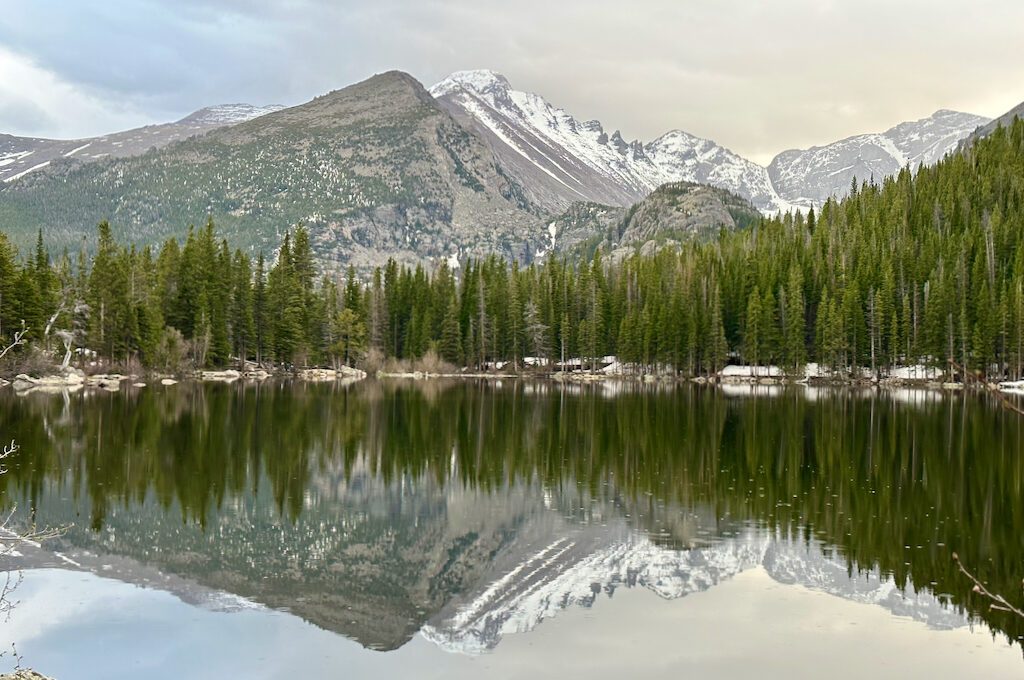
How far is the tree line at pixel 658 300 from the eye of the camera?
105062 millimetres

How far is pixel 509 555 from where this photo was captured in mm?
22391

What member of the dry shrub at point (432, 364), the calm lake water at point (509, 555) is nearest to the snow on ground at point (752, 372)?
the dry shrub at point (432, 364)

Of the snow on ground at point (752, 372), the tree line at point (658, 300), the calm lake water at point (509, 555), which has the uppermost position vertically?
the tree line at point (658, 300)

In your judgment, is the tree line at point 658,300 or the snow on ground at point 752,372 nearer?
the tree line at point 658,300

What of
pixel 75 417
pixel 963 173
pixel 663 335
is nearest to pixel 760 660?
pixel 75 417

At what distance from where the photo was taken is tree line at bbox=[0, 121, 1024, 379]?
4136 inches

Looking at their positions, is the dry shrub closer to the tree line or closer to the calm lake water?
the tree line

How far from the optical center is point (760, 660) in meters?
15.3

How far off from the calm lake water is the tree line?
60189 mm

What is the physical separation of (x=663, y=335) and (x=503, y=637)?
365 feet

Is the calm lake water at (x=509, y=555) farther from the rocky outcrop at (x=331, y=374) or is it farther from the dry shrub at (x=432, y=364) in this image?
the dry shrub at (x=432, y=364)

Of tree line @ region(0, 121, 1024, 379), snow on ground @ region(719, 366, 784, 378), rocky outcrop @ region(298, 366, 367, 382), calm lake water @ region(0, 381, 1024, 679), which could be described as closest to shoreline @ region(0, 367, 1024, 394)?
rocky outcrop @ region(298, 366, 367, 382)

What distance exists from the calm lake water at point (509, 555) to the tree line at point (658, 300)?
197 ft

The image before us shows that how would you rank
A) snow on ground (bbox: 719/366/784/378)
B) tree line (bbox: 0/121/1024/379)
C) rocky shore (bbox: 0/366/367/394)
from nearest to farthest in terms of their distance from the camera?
rocky shore (bbox: 0/366/367/394)
tree line (bbox: 0/121/1024/379)
snow on ground (bbox: 719/366/784/378)
